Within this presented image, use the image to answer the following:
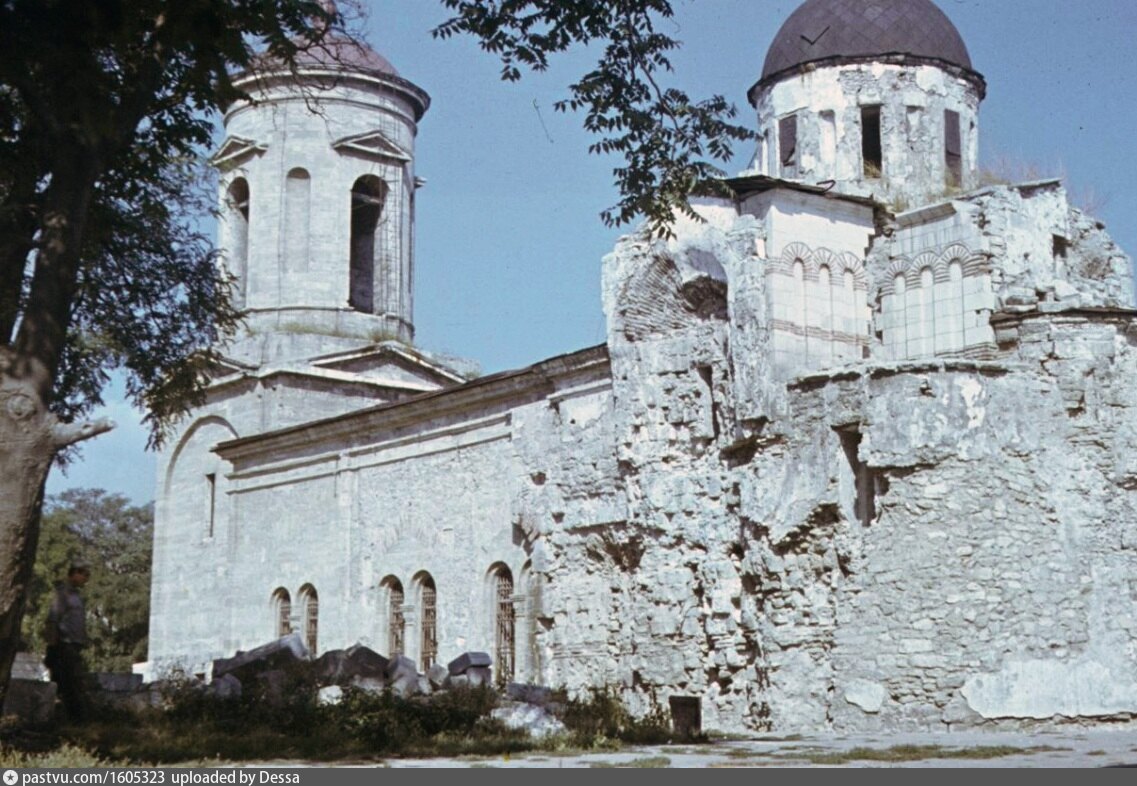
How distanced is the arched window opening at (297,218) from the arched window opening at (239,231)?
119 cm

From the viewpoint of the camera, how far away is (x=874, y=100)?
76.4 ft

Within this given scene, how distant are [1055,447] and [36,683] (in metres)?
11.2

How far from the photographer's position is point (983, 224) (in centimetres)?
1967

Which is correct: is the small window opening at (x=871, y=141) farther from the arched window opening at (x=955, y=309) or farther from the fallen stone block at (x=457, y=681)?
the fallen stone block at (x=457, y=681)

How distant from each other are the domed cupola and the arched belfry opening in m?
12.5

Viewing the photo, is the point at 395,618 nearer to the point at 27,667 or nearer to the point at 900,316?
the point at 27,667

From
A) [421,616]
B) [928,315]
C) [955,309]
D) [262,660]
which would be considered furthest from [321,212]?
[955,309]

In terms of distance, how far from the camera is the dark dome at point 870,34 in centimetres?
2364

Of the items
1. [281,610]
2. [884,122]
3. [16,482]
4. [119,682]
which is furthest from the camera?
[281,610]

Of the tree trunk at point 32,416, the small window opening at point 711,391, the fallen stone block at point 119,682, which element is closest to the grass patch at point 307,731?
the tree trunk at point 32,416

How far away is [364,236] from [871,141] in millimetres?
14714

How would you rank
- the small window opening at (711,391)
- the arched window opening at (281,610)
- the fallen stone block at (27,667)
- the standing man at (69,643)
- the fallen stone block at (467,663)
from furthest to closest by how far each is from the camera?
the arched window opening at (281,610), the small window opening at (711,391), the fallen stone block at (467,663), the fallen stone block at (27,667), the standing man at (69,643)

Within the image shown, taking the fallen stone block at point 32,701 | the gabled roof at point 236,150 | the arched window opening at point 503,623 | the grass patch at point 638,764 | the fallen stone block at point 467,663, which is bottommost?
the grass patch at point 638,764

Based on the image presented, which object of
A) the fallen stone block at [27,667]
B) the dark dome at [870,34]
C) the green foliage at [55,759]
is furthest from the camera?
the dark dome at [870,34]
